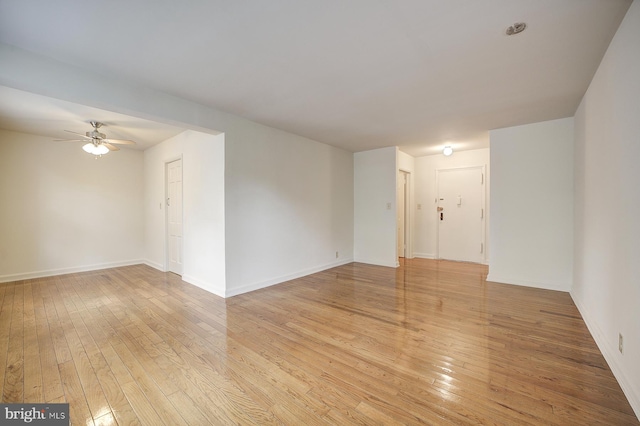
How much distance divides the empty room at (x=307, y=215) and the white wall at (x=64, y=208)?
1.4 inches

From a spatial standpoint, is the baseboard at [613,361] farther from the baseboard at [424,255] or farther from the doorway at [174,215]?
the doorway at [174,215]

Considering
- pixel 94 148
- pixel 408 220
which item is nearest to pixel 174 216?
pixel 94 148

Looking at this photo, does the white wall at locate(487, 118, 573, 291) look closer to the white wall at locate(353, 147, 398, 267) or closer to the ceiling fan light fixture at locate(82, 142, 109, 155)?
the white wall at locate(353, 147, 398, 267)

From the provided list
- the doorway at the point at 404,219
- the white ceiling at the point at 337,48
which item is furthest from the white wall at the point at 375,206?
the white ceiling at the point at 337,48

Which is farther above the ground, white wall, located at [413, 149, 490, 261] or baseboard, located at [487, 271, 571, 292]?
white wall, located at [413, 149, 490, 261]

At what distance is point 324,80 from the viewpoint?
2.64 m

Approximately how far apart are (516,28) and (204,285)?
447 cm

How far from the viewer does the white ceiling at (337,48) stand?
170 centimetres

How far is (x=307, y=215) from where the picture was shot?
16.1 ft

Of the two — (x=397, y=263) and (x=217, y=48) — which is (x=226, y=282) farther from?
(x=397, y=263)

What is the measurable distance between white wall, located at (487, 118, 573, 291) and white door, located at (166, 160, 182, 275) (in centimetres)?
538

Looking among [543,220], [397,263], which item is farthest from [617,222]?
[397,263]

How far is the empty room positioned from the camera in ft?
5.54

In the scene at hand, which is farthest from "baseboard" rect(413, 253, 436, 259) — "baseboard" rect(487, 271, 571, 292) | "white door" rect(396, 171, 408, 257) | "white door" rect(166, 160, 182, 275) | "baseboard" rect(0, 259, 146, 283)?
"baseboard" rect(0, 259, 146, 283)
